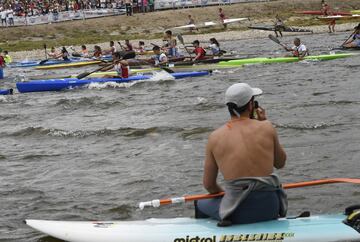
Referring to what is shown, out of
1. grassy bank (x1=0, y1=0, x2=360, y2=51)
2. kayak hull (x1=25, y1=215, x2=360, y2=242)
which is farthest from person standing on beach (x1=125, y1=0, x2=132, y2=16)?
kayak hull (x1=25, y1=215, x2=360, y2=242)

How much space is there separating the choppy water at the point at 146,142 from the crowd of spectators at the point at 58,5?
33.0 meters

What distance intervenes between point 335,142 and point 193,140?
2867 millimetres

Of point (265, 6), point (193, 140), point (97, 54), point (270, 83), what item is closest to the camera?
point (193, 140)

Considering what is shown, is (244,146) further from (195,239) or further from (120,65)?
(120,65)

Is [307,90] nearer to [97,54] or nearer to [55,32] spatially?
[97,54]

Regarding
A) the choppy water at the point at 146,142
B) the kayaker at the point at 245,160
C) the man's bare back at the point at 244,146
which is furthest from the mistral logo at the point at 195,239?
the choppy water at the point at 146,142

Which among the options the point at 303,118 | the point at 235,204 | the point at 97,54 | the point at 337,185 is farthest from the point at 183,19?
the point at 235,204

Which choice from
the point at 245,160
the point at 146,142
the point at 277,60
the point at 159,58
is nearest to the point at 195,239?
the point at 245,160

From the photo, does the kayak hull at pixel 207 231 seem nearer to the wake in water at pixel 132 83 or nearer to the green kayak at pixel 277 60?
the wake in water at pixel 132 83

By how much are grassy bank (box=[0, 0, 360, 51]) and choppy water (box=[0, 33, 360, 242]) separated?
24.4m

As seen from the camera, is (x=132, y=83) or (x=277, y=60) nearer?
(x=132, y=83)

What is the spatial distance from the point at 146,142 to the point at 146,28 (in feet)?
121

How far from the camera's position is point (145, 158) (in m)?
12.3

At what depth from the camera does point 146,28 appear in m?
49.7
